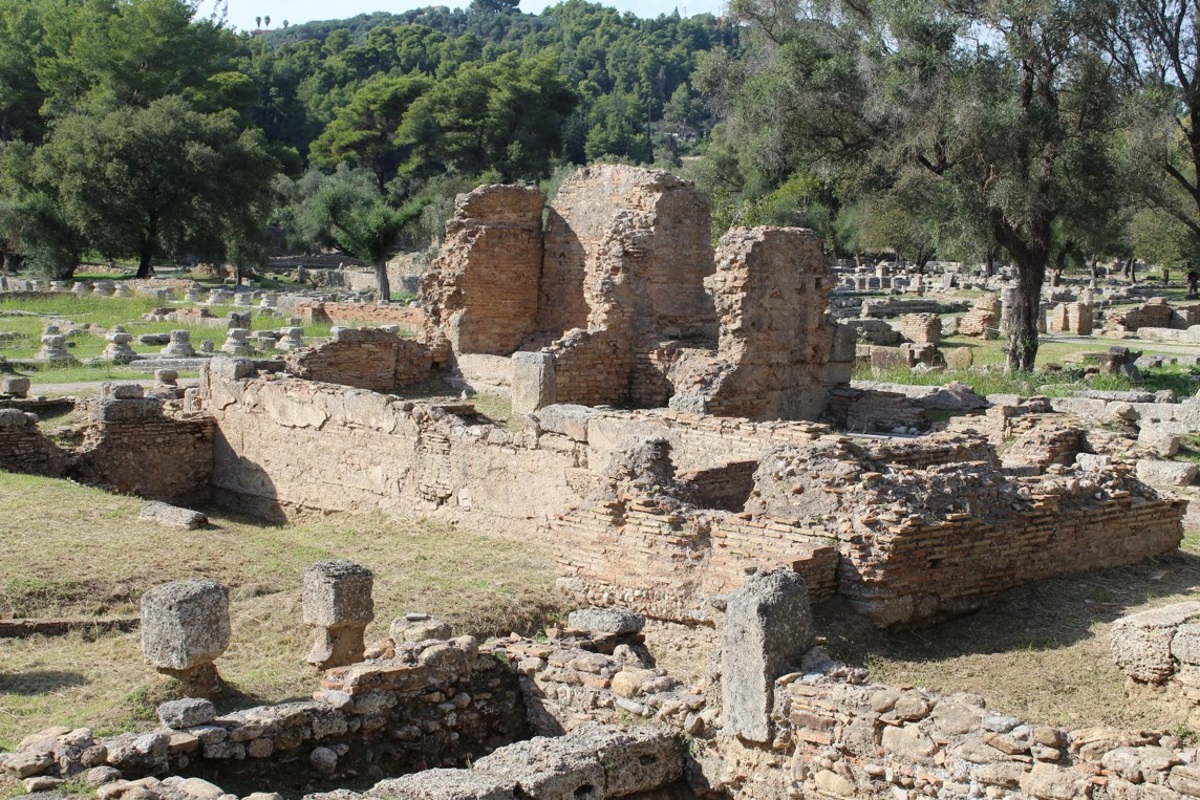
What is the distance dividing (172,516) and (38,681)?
16.8 feet

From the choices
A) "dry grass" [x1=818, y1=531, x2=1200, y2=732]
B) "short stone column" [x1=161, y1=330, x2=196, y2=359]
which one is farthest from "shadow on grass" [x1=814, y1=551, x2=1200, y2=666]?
"short stone column" [x1=161, y1=330, x2=196, y2=359]

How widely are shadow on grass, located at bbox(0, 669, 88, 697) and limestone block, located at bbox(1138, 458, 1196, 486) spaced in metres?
10.9

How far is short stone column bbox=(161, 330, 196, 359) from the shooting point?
1036 inches

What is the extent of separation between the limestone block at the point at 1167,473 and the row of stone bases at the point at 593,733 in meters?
8.31

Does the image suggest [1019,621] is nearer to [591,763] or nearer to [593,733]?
[593,733]

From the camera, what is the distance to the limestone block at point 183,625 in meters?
7.68

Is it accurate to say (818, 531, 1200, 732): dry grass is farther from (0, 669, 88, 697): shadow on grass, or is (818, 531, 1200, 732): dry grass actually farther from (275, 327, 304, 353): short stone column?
(275, 327, 304, 353): short stone column

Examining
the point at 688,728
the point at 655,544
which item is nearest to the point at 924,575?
the point at 655,544

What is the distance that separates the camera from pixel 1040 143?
75.4 ft

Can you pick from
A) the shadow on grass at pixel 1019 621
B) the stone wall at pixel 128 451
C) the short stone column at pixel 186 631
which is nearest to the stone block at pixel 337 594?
the short stone column at pixel 186 631

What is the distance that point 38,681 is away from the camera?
8344mm

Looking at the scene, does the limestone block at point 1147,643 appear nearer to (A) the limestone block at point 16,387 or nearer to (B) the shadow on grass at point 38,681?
(B) the shadow on grass at point 38,681

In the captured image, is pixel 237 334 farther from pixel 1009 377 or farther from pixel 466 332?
pixel 1009 377

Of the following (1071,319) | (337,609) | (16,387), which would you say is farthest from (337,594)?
(1071,319)
